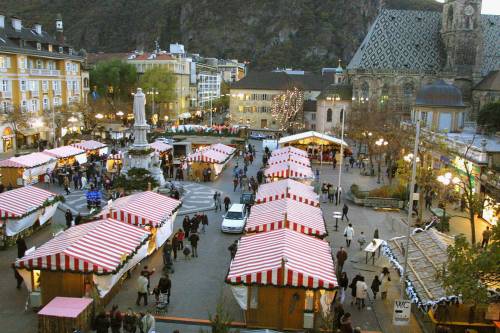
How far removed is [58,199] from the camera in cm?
2642

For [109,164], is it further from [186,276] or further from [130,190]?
[186,276]

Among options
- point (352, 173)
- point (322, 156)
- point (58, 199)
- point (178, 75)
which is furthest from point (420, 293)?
point (178, 75)

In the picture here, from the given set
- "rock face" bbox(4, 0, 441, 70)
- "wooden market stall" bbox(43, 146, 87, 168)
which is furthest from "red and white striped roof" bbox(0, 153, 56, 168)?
"rock face" bbox(4, 0, 441, 70)

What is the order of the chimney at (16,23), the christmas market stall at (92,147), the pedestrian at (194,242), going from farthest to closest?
the chimney at (16,23) → the christmas market stall at (92,147) → the pedestrian at (194,242)

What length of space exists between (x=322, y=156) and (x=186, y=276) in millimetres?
35090

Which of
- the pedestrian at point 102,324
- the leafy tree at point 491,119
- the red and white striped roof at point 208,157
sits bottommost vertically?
the pedestrian at point 102,324

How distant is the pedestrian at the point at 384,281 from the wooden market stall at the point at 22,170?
88.8 ft

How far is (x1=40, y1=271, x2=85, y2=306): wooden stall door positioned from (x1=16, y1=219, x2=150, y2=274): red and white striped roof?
0.40 metres

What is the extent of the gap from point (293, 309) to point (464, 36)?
76.8 m

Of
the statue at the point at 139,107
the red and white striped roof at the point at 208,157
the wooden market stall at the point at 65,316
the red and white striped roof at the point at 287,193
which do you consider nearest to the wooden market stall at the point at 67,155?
the red and white striped roof at the point at 208,157

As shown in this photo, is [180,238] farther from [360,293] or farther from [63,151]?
[63,151]

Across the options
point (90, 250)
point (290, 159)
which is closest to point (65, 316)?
point (90, 250)

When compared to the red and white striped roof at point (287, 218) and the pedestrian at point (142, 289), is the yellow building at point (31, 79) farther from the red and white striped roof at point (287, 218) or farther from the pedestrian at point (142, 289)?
the pedestrian at point (142, 289)

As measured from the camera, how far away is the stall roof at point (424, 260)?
1527 cm
